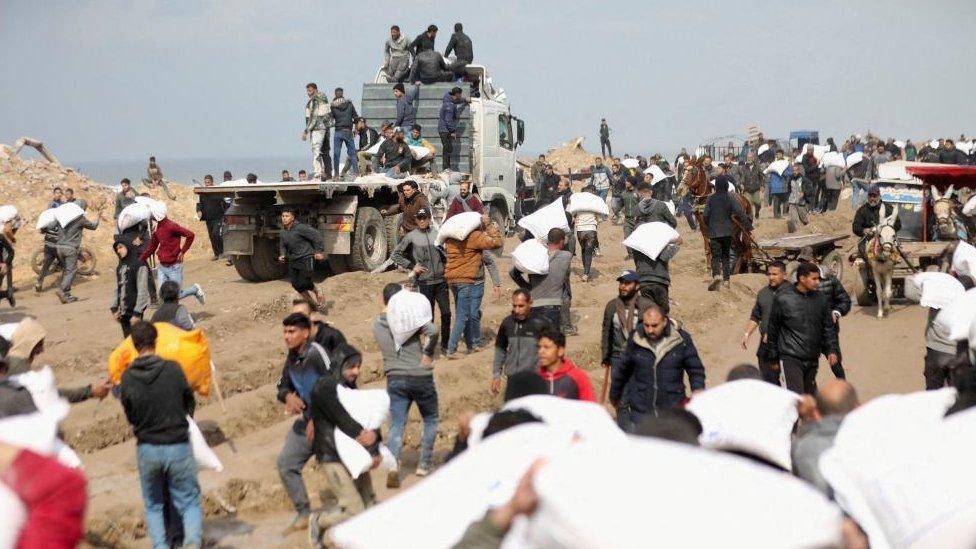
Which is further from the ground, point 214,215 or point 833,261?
point 214,215

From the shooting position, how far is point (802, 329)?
31.0ft

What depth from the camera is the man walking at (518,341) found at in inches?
348

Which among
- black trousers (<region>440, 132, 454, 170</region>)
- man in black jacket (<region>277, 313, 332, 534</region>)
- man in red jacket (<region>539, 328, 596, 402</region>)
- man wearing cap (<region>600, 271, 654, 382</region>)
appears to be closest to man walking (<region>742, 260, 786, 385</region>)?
man wearing cap (<region>600, 271, 654, 382</region>)

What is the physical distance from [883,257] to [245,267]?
9.01 m

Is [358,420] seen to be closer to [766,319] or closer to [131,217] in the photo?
[766,319]

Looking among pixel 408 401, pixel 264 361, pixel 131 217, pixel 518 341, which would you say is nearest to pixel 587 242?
pixel 264 361

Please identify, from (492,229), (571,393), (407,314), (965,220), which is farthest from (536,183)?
(571,393)

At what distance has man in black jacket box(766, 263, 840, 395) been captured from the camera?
9445 millimetres

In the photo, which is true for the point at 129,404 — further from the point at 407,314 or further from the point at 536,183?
the point at 536,183

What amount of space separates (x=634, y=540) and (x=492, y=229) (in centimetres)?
1000

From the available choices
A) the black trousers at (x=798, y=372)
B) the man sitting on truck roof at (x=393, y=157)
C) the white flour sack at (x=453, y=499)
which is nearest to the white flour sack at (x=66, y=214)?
the man sitting on truck roof at (x=393, y=157)

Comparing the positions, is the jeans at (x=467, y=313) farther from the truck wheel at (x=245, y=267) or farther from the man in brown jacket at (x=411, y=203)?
the truck wheel at (x=245, y=267)

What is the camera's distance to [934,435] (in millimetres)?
4797

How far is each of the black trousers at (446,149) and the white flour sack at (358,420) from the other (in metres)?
12.5
